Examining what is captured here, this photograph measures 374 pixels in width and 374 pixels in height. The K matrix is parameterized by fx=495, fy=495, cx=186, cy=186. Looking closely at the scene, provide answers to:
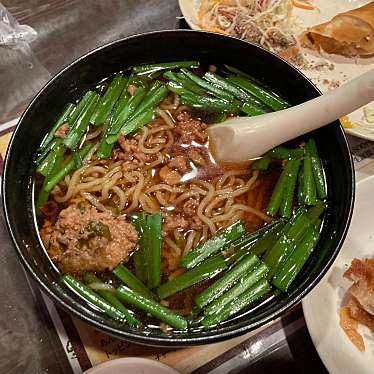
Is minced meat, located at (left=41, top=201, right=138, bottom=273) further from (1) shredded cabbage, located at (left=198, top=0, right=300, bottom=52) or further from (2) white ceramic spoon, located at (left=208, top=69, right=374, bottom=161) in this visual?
(1) shredded cabbage, located at (left=198, top=0, right=300, bottom=52)

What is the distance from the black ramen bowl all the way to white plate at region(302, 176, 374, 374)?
0.22 meters

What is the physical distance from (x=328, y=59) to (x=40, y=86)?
1.41 m

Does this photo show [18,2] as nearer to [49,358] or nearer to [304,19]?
[304,19]

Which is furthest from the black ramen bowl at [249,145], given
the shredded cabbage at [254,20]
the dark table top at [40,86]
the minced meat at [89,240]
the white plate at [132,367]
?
the shredded cabbage at [254,20]

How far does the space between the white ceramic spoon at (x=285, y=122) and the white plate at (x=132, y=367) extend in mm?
730

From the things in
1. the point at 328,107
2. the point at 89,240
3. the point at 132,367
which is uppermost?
the point at 328,107

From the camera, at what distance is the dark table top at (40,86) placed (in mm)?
1780

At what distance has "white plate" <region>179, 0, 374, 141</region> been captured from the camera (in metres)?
2.33

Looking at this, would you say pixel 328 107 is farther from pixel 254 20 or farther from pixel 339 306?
pixel 254 20

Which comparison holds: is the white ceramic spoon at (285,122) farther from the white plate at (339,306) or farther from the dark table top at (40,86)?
the dark table top at (40,86)

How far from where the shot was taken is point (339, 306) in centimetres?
185

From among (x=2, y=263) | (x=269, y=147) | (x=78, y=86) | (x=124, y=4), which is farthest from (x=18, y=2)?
(x=269, y=147)

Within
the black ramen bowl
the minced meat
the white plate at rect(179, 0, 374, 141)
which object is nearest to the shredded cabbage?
the white plate at rect(179, 0, 374, 141)

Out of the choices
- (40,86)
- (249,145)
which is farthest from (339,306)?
(40,86)
